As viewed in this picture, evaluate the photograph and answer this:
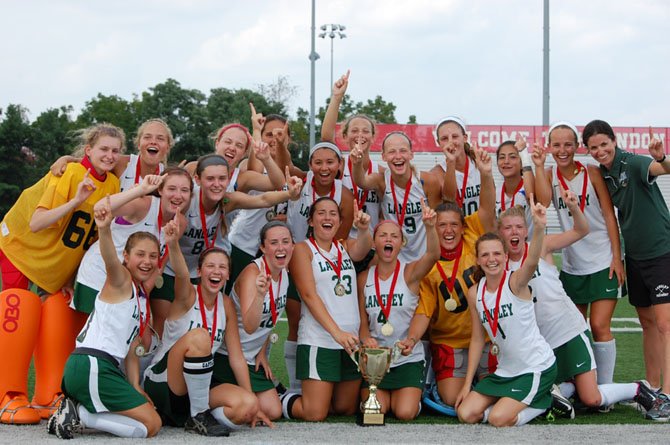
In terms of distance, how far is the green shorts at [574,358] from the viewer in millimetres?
5215

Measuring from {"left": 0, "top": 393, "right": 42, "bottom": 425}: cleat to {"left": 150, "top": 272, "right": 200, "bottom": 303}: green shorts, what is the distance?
3.36 feet

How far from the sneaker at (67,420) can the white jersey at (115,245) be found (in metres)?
0.80

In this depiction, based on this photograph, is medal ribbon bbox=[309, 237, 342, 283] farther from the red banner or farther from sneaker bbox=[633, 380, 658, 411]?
the red banner

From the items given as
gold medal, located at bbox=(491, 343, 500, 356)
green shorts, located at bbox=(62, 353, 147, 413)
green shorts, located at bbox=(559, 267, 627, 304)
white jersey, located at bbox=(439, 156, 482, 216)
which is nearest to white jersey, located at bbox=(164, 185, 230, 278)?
green shorts, located at bbox=(62, 353, 147, 413)

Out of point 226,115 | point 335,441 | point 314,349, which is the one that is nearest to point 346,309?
point 314,349

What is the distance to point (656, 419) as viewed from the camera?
16.0ft

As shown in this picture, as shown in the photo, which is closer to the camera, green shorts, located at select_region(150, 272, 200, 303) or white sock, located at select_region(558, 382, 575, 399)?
green shorts, located at select_region(150, 272, 200, 303)

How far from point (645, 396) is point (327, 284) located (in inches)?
87.9

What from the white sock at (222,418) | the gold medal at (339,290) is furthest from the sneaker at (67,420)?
the gold medal at (339,290)

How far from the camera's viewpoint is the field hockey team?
4602 millimetres

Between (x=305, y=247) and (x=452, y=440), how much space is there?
65.8 inches

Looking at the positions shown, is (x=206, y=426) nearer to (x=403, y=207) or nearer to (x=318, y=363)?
(x=318, y=363)

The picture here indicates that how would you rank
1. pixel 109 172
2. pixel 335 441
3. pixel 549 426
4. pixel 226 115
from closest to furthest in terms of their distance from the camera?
1. pixel 335 441
2. pixel 549 426
3. pixel 109 172
4. pixel 226 115

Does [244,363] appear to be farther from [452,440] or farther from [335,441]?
[452,440]
